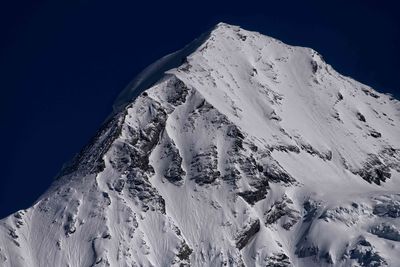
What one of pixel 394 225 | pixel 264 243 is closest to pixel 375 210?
pixel 394 225

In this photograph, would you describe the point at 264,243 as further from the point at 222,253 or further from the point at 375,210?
the point at 375,210

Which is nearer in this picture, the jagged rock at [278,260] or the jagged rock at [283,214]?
the jagged rock at [278,260]

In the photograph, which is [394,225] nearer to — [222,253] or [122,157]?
[222,253]

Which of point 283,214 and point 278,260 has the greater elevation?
point 283,214

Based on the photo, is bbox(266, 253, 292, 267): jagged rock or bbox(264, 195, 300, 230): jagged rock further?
bbox(264, 195, 300, 230): jagged rock

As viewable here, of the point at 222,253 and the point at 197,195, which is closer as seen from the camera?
the point at 222,253

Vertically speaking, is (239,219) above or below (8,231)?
below

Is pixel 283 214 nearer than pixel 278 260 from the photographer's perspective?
No

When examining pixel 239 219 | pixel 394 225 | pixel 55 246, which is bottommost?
pixel 394 225

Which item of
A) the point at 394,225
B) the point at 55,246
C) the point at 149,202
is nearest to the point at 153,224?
the point at 149,202
